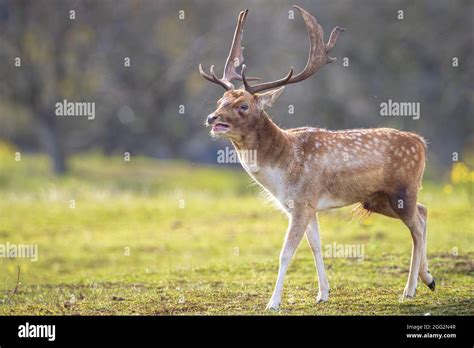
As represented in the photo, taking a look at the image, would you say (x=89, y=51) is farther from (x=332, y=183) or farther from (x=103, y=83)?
(x=332, y=183)

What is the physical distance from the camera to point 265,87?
1114cm

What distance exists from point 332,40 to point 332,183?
180 cm

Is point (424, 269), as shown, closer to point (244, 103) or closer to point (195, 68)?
point (244, 103)

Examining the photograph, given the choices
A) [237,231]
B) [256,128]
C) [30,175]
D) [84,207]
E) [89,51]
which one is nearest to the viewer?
[256,128]

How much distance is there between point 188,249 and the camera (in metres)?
18.6

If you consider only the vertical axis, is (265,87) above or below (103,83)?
below

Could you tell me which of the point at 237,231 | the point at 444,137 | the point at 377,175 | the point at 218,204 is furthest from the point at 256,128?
the point at 444,137

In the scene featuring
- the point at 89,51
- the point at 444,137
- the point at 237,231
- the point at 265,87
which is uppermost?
the point at 89,51

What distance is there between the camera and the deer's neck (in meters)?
11.1

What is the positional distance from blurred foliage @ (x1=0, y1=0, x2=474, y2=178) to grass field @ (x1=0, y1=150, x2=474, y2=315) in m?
4.03

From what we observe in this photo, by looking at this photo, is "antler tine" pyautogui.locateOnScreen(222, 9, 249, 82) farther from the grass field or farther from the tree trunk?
the tree trunk

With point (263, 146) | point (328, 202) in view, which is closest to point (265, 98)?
point (263, 146)

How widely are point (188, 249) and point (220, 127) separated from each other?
8.10 m

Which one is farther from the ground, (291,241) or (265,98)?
(265,98)
